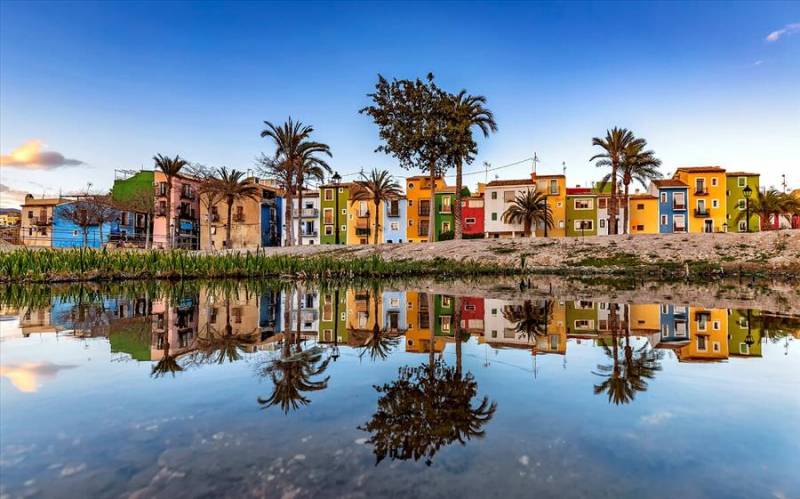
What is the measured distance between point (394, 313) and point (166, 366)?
5.90 metres

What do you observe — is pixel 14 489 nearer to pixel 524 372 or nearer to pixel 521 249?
pixel 524 372

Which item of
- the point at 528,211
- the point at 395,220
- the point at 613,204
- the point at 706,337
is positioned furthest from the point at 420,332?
the point at 395,220

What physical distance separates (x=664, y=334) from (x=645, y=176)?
170 feet

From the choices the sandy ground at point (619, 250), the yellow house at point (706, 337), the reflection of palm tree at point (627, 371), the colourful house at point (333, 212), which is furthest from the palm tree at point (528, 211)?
the reflection of palm tree at point (627, 371)

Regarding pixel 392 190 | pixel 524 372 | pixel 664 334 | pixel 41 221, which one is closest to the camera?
pixel 524 372

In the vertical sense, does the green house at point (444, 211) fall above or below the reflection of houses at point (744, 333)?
above

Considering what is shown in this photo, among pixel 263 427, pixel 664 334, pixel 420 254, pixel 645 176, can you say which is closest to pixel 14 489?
pixel 263 427

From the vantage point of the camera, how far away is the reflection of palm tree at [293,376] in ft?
13.5

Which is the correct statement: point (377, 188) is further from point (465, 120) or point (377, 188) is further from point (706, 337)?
point (706, 337)

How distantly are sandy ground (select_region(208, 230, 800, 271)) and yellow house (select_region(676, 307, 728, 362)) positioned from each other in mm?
22216

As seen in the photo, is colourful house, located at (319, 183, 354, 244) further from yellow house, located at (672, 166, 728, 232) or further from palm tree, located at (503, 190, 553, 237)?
yellow house, located at (672, 166, 728, 232)

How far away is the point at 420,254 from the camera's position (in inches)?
1375

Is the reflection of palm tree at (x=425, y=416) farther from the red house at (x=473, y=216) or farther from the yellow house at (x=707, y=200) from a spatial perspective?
the yellow house at (x=707, y=200)

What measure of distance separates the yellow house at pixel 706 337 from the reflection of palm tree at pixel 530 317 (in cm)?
207
